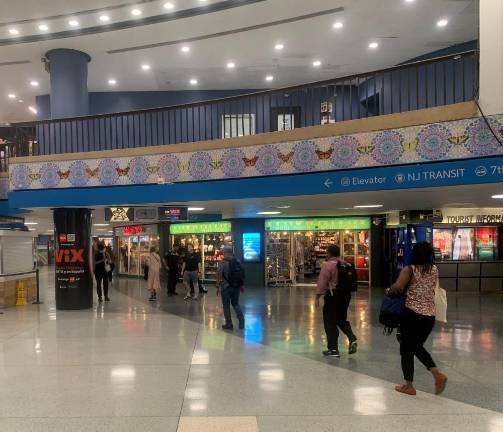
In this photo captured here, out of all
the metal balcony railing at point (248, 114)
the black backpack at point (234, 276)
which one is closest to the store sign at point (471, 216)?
the metal balcony railing at point (248, 114)

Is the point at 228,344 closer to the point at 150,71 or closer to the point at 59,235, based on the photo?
the point at 59,235

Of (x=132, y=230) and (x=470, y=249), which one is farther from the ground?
(x=132, y=230)

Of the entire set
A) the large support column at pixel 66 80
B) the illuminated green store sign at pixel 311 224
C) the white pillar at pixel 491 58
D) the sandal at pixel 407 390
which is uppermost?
the large support column at pixel 66 80

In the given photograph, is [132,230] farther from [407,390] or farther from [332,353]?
[407,390]

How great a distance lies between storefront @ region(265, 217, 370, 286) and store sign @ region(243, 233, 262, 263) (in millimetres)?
340

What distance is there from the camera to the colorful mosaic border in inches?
283

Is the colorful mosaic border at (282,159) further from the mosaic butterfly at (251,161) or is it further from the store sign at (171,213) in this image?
the store sign at (171,213)

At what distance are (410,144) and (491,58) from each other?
1668 mm

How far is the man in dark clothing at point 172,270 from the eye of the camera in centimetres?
1474

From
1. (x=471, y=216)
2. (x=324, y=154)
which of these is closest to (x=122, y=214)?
(x=324, y=154)

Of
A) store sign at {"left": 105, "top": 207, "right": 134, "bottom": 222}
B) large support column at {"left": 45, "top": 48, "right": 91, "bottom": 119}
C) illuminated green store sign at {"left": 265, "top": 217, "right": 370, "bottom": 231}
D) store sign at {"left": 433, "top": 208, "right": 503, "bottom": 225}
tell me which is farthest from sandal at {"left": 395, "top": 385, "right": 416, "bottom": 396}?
large support column at {"left": 45, "top": 48, "right": 91, "bottom": 119}

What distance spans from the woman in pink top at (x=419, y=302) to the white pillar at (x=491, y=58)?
326 centimetres

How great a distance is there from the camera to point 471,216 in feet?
47.5

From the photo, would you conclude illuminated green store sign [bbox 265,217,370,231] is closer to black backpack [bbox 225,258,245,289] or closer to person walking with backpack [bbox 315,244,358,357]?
black backpack [bbox 225,258,245,289]
